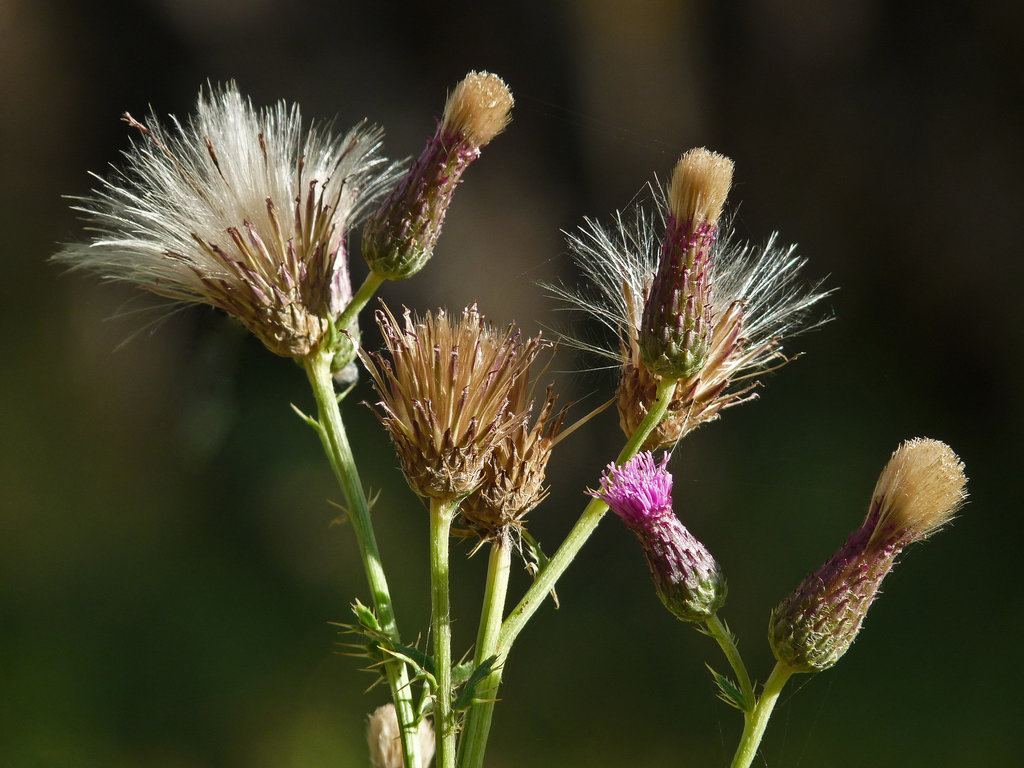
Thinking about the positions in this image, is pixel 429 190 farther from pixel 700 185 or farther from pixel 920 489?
pixel 920 489

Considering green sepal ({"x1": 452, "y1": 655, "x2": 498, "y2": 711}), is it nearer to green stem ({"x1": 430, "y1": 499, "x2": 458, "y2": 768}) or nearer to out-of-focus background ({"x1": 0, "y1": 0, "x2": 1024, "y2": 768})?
green stem ({"x1": 430, "y1": 499, "x2": 458, "y2": 768})

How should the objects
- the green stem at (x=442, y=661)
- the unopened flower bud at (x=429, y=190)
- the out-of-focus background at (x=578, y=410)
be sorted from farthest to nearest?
the out-of-focus background at (x=578, y=410) → the unopened flower bud at (x=429, y=190) → the green stem at (x=442, y=661)

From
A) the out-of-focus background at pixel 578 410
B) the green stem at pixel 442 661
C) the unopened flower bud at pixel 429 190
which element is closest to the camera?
the green stem at pixel 442 661

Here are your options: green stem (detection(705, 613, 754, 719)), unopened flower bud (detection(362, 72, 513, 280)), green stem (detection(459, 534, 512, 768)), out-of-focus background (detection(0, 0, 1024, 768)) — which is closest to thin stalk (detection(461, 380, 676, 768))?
green stem (detection(459, 534, 512, 768))

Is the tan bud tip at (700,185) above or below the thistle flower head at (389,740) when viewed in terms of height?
above

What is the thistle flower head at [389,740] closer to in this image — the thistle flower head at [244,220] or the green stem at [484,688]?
the green stem at [484,688]

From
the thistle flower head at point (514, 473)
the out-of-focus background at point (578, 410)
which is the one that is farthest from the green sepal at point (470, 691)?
the out-of-focus background at point (578, 410)
